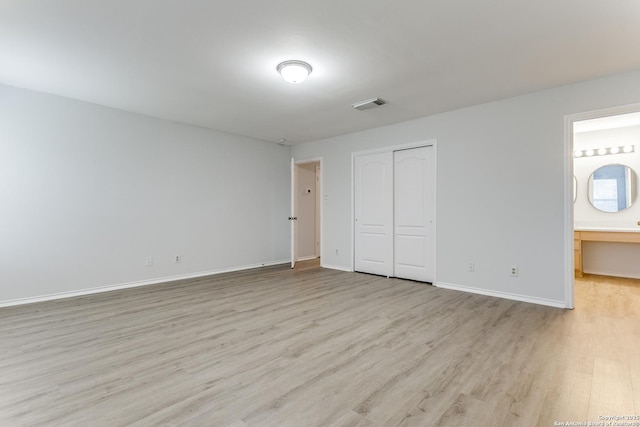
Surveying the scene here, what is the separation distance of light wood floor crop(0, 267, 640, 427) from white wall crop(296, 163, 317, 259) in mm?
3217

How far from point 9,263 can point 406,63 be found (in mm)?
5000

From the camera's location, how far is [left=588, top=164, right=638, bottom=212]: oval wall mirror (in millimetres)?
4965

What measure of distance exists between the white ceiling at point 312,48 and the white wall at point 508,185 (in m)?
0.26

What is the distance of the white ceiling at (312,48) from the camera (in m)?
2.20

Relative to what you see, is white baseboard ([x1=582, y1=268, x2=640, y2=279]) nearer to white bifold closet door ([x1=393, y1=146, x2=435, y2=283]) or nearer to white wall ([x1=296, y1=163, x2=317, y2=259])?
white bifold closet door ([x1=393, y1=146, x2=435, y2=283])

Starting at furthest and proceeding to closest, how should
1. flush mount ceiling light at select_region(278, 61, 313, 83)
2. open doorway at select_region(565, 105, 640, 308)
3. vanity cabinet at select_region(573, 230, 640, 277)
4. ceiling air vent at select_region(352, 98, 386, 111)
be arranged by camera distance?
1. open doorway at select_region(565, 105, 640, 308)
2. vanity cabinet at select_region(573, 230, 640, 277)
3. ceiling air vent at select_region(352, 98, 386, 111)
4. flush mount ceiling light at select_region(278, 61, 313, 83)

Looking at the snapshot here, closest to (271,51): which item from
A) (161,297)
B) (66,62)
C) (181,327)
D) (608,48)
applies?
(66,62)

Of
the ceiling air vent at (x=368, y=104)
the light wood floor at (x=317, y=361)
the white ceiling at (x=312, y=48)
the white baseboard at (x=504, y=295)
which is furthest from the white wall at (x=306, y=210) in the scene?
the white baseboard at (x=504, y=295)

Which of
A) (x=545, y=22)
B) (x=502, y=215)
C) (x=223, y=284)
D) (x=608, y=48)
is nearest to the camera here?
(x=545, y=22)

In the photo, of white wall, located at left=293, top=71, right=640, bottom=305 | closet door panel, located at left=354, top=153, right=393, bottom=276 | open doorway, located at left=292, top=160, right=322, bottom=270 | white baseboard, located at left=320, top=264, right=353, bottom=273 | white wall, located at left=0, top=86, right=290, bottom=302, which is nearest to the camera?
white wall, located at left=293, top=71, right=640, bottom=305

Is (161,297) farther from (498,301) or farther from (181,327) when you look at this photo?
(498,301)

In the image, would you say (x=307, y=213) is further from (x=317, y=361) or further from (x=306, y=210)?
(x=317, y=361)

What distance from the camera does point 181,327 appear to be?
115 inches

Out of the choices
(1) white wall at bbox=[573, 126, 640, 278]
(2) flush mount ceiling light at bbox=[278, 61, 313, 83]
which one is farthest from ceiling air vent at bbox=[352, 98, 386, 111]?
(1) white wall at bbox=[573, 126, 640, 278]
